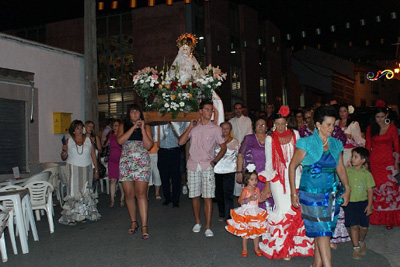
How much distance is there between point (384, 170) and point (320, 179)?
12.2 feet

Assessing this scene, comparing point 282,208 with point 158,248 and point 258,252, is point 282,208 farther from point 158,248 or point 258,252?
point 158,248

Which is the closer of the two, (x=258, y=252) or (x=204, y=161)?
(x=258, y=252)

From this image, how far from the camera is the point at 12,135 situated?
10891mm

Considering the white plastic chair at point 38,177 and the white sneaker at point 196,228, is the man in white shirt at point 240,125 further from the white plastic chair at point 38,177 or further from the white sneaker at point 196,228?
the white plastic chair at point 38,177

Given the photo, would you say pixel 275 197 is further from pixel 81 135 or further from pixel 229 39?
pixel 229 39

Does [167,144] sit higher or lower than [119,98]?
lower

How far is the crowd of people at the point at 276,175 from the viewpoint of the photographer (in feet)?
14.9

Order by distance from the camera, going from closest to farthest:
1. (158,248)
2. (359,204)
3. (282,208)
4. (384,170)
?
1. (282,208)
2. (359,204)
3. (158,248)
4. (384,170)

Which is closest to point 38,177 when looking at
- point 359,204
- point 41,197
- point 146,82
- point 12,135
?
point 41,197

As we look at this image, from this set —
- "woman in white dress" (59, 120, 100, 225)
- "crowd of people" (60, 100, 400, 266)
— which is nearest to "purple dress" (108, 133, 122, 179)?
"crowd of people" (60, 100, 400, 266)

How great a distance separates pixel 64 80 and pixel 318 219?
10.3 metres

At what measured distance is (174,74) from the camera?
7996 millimetres

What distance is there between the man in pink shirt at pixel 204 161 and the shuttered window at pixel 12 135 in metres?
6.05

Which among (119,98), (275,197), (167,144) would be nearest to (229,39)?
(119,98)
